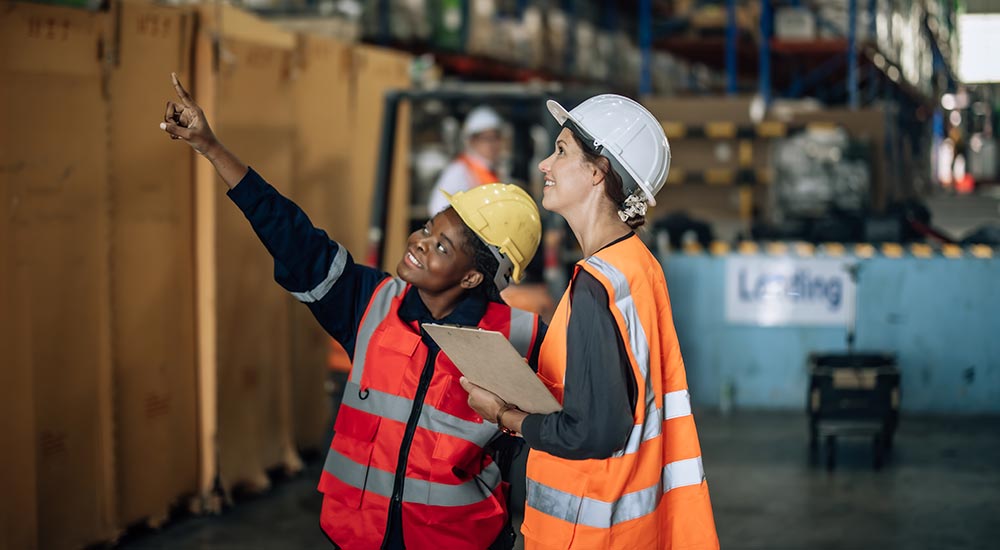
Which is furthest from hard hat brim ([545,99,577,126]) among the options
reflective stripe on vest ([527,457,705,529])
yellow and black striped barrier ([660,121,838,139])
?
yellow and black striped barrier ([660,121,838,139])

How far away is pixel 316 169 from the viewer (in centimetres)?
725

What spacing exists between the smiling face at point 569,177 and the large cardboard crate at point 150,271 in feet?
10.9

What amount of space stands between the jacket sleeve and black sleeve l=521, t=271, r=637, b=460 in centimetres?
81

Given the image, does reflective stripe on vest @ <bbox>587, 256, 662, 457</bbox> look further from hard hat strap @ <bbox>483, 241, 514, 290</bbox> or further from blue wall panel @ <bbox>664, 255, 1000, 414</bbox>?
blue wall panel @ <bbox>664, 255, 1000, 414</bbox>

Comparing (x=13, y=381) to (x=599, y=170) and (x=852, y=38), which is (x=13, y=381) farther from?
(x=852, y=38)

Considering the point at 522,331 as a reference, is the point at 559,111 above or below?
Answer: above

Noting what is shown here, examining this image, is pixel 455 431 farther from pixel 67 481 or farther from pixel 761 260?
pixel 761 260

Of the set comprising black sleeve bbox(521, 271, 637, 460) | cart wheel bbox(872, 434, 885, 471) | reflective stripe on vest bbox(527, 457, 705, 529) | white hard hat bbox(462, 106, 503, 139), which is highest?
white hard hat bbox(462, 106, 503, 139)

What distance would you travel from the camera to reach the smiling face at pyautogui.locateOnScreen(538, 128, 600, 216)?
2.71 metres

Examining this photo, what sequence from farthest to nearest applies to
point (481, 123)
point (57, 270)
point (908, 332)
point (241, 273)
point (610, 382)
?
point (908, 332)
point (481, 123)
point (241, 273)
point (57, 270)
point (610, 382)

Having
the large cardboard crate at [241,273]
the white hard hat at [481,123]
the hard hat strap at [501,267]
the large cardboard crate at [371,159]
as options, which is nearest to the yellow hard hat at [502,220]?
the hard hat strap at [501,267]

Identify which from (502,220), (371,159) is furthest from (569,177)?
(371,159)

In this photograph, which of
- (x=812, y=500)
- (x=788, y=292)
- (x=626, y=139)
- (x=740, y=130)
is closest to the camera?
(x=626, y=139)

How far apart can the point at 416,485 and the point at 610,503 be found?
1.91 feet
